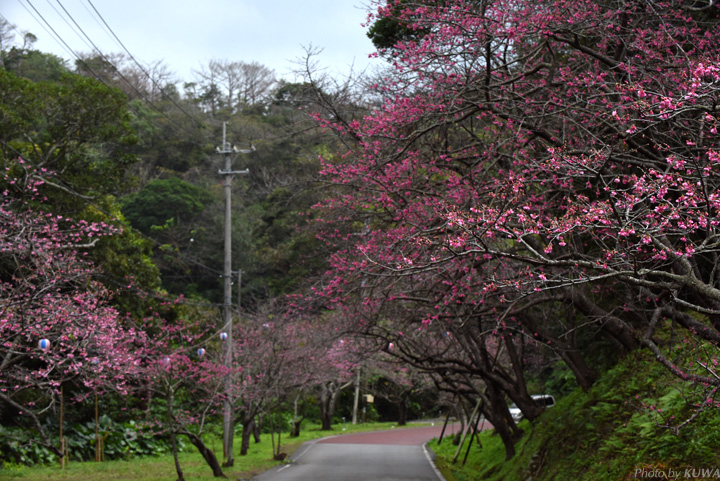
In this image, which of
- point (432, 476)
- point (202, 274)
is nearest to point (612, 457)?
point (432, 476)

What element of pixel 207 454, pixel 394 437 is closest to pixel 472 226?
pixel 207 454

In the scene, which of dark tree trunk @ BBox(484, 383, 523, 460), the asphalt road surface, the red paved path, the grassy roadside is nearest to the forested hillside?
dark tree trunk @ BBox(484, 383, 523, 460)

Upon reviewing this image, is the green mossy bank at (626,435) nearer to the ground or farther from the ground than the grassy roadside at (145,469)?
farther from the ground

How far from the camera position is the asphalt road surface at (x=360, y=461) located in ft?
53.9

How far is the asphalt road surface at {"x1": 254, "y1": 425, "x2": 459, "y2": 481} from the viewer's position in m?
16.4

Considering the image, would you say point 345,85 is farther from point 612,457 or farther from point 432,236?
point 612,457

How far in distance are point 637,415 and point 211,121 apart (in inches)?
1968

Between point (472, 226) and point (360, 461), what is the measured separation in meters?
16.3

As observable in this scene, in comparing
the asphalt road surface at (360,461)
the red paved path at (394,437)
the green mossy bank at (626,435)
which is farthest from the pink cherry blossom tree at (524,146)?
the red paved path at (394,437)

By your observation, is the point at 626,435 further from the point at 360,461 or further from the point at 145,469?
the point at 145,469

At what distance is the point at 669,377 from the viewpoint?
29.3 ft

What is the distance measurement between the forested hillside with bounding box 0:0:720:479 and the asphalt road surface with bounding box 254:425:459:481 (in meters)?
2.45

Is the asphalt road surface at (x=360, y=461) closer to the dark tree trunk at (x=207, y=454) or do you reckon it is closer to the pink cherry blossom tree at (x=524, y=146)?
the dark tree trunk at (x=207, y=454)

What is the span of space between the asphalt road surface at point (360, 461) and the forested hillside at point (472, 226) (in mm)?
2454
